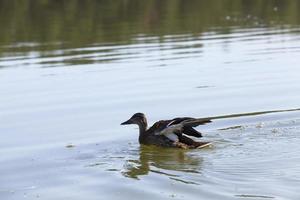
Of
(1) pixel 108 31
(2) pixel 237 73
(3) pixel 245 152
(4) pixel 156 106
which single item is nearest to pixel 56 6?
(1) pixel 108 31

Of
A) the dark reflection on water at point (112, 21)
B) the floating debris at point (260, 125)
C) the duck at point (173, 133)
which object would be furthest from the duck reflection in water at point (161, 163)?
the dark reflection on water at point (112, 21)

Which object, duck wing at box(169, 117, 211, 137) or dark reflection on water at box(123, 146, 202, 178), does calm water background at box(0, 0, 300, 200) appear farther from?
duck wing at box(169, 117, 211, 137)

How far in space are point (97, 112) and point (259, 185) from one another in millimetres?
6106

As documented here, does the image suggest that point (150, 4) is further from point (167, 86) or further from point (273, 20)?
point (167, 86)

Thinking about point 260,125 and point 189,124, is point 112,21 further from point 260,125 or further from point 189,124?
point 189,124

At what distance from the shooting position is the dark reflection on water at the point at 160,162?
36.2ft

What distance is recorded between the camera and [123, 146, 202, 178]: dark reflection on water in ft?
36.2

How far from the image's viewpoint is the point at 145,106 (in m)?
16.0

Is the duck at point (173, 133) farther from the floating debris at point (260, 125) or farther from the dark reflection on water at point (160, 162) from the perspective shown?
the floating debris at point (260, 125)

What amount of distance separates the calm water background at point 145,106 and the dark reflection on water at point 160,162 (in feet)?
0.09

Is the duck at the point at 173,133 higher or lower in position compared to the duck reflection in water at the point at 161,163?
higher

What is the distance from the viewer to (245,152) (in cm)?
1170

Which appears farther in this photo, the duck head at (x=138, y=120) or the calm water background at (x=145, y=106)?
the duck head at (x=138, y=120)

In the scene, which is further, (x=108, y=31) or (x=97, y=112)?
(x=108, y=31)
